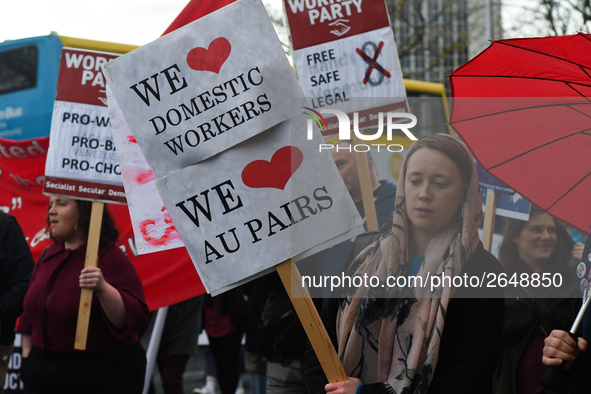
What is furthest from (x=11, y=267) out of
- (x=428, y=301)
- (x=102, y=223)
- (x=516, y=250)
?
(x=428, y=301)

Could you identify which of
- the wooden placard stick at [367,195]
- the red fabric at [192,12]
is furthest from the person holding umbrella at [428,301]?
the red fabric at [192,12]

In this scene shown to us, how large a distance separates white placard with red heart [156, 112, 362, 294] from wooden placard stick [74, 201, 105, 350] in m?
1.77

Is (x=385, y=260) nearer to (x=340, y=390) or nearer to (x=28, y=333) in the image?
(x=340, y=390)

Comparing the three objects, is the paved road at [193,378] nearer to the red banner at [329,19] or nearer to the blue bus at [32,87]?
the blue bus at [32,87]

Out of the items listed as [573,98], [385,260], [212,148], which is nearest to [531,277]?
[573,98]

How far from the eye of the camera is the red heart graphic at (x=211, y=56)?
114 inches

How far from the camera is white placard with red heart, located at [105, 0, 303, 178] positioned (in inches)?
114

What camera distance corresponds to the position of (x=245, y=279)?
289 centimetres

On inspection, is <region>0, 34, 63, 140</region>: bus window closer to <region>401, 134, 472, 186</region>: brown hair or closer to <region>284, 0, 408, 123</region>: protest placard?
<region>284, 0, 408, 123</region>: protest placard

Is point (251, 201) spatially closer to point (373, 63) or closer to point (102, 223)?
point (102, 223)

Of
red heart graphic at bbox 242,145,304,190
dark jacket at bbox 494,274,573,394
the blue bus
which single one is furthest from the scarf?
the blue bus

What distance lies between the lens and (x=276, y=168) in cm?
289

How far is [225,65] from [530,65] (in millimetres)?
1136

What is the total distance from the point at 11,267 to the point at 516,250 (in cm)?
300
